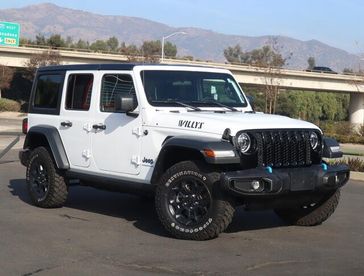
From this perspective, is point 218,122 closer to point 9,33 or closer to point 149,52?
point 9,33

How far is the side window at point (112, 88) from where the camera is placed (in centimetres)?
836

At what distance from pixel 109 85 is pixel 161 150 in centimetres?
157

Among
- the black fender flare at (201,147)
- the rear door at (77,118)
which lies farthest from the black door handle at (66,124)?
the black fender flare at (201,147)

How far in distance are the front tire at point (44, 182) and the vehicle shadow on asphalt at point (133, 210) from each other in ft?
1.36

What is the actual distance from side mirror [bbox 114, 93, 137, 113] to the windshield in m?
0.21

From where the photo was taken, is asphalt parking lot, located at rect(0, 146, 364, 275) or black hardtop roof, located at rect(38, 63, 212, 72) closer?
asphalt parking lot, located at rect(0, 146, 364, 275)

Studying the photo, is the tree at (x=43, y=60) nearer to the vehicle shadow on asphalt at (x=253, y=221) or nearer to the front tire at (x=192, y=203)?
the vehicle shadow on asphalt at (x=253, y=221)

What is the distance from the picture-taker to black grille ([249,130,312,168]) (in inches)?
284

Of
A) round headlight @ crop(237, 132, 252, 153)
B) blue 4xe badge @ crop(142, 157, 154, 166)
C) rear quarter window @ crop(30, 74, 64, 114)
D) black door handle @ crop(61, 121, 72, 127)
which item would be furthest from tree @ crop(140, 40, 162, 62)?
round headlight @ crop(237, 132, 252, 153)

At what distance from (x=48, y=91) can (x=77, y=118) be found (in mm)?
1025

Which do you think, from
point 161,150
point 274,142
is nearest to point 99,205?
point 161,150

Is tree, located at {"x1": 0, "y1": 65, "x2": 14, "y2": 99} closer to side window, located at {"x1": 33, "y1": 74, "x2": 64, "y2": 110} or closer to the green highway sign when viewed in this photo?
the green highway sign

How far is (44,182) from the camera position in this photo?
9398 millimetres

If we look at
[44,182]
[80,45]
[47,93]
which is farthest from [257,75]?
[44,182]
